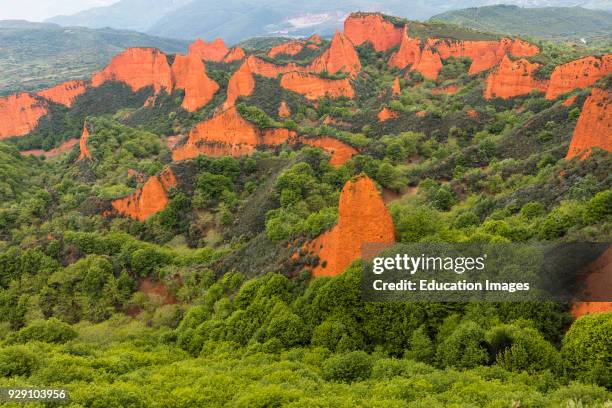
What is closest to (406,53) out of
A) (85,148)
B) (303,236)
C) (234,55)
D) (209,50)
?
(234,55)

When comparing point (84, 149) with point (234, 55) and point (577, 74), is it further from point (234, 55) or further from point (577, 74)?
point (577, 74)

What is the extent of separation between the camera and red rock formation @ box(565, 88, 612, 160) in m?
28.9

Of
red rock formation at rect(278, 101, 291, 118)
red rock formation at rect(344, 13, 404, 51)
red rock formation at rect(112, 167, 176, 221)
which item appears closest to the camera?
red rock formation at rect(112, 167, 176, 221)

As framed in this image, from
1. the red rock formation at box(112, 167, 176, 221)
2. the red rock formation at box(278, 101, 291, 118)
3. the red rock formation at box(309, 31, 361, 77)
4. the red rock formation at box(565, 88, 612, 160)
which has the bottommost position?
the red rock formation at box(112, 167, 176, 221)

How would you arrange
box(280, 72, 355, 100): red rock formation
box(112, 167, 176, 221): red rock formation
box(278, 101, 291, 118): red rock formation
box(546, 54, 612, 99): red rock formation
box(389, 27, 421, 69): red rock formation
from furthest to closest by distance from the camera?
box(389, 27, 421, 69): red rock formation < box(280, 72, 355, 100): red rock formation < box(278, 101, 291, 118): red rock formation < box(546, 54, 612, 99): red rock formation < box(112, 167, 176, 221): red rock formation

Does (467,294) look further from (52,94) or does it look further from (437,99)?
(52,94)

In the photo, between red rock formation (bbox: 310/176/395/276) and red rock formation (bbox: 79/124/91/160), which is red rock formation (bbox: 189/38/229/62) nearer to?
red rock formation (bbox: 79/124/91/160)

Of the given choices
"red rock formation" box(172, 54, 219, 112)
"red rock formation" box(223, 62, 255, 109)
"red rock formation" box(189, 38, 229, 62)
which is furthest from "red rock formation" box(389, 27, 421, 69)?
"red rock formation" box(189, 38, 229, 62)

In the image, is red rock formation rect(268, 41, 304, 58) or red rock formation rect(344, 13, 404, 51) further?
red rock formation rect(268, 41, 304, 58)

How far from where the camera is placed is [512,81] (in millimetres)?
60875

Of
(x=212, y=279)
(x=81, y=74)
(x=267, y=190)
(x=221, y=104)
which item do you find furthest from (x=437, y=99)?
(x=81, y=74)

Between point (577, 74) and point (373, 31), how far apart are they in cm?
5257

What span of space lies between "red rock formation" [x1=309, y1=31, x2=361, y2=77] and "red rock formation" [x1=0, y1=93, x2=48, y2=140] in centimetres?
4810

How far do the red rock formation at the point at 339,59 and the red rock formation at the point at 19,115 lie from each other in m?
48.1
